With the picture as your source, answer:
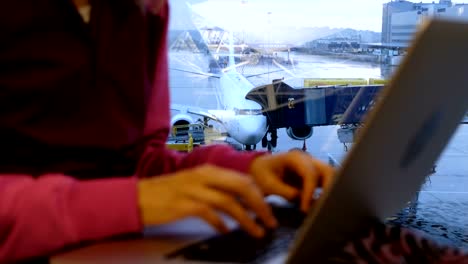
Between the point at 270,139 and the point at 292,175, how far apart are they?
66.6 inches

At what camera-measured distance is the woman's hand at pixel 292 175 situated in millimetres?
412

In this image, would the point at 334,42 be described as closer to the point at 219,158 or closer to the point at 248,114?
the point at 248,114

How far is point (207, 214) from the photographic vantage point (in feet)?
1.04

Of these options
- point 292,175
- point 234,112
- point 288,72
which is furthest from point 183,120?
point 292,175

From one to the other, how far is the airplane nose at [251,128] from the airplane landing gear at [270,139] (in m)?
0.03

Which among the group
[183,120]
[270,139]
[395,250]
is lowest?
[270,139]

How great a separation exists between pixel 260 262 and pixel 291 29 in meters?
1.80

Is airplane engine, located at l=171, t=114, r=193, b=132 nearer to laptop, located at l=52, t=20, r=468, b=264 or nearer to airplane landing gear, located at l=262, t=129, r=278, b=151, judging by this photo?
airplane landing gear, located at l=262, t=129, r=278, b=151

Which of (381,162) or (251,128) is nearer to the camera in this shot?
(381,162)

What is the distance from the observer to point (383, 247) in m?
0.34

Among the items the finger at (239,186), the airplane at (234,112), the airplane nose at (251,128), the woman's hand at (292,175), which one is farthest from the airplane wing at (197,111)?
the finger at (239,186)

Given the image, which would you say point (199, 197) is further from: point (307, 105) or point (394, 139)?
point (307, 105)

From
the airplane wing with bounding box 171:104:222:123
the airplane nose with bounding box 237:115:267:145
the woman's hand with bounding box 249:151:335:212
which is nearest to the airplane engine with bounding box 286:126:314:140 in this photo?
the airplane nose with bounding box 237:115:267:145

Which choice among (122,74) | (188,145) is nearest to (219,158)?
(122,74)
